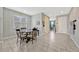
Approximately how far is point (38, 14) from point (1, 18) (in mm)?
3165

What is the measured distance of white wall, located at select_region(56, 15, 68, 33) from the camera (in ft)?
36.7

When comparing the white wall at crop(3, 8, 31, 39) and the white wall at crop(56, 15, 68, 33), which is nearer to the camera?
the white wall at crop(3, 8, 31, 39)

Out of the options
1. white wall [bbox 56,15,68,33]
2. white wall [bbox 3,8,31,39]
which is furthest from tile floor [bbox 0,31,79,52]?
white wall [bbox 56,15,68,33]

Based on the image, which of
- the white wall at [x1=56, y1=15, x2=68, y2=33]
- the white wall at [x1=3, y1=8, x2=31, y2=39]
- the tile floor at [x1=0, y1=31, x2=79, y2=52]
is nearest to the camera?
the tile floor at [x1=0, y1=31, x2=79, y2=52]

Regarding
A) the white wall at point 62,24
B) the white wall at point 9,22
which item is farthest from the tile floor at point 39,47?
the white wall at point 62,24

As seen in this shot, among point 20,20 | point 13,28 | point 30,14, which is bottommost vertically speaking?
point 13,28

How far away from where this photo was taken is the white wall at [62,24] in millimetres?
11197

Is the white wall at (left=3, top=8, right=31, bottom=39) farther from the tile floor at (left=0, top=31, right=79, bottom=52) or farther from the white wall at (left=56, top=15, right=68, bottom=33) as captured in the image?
the white wall at (left=56, top=15, right=68, bottom=33)

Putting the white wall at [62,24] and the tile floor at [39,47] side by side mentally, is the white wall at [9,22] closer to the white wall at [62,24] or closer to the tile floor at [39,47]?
the tile floor at [39,47]
